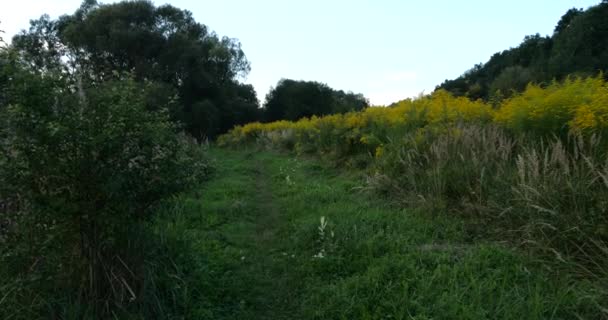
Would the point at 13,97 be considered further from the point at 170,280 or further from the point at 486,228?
the point at 486,228

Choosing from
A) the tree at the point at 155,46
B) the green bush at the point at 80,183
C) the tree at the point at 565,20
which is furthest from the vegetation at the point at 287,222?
the tree at the point at 565,20

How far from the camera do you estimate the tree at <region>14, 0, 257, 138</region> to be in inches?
1253

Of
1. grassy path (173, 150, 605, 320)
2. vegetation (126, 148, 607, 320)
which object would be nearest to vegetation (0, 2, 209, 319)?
vegetation (126, 148, 607, 320)

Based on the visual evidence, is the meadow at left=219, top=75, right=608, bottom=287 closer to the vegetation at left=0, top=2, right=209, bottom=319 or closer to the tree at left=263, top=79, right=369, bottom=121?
the vegetation at left=0, top=2, right=209, bottom=319

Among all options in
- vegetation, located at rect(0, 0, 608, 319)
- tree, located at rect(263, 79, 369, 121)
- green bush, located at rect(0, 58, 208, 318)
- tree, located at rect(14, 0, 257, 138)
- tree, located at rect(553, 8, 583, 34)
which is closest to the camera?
green bush, located at rect(0, 58, 208, 318)

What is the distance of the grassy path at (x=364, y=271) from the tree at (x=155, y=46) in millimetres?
24954

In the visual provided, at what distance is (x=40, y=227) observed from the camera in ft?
9.66

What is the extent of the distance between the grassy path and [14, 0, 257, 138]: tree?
2495 cm

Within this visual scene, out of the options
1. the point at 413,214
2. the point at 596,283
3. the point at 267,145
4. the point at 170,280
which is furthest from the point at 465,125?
the point at 267,145

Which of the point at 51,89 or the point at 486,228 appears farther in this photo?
the point at 486,228

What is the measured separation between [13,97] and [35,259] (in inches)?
46.0

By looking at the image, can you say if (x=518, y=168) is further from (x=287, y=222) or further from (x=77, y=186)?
(x=77, y=186)

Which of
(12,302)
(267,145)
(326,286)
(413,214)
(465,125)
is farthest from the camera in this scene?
(267,145)

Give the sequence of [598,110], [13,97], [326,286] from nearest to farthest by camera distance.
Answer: [13,97] → [326,286] → [598,110]
